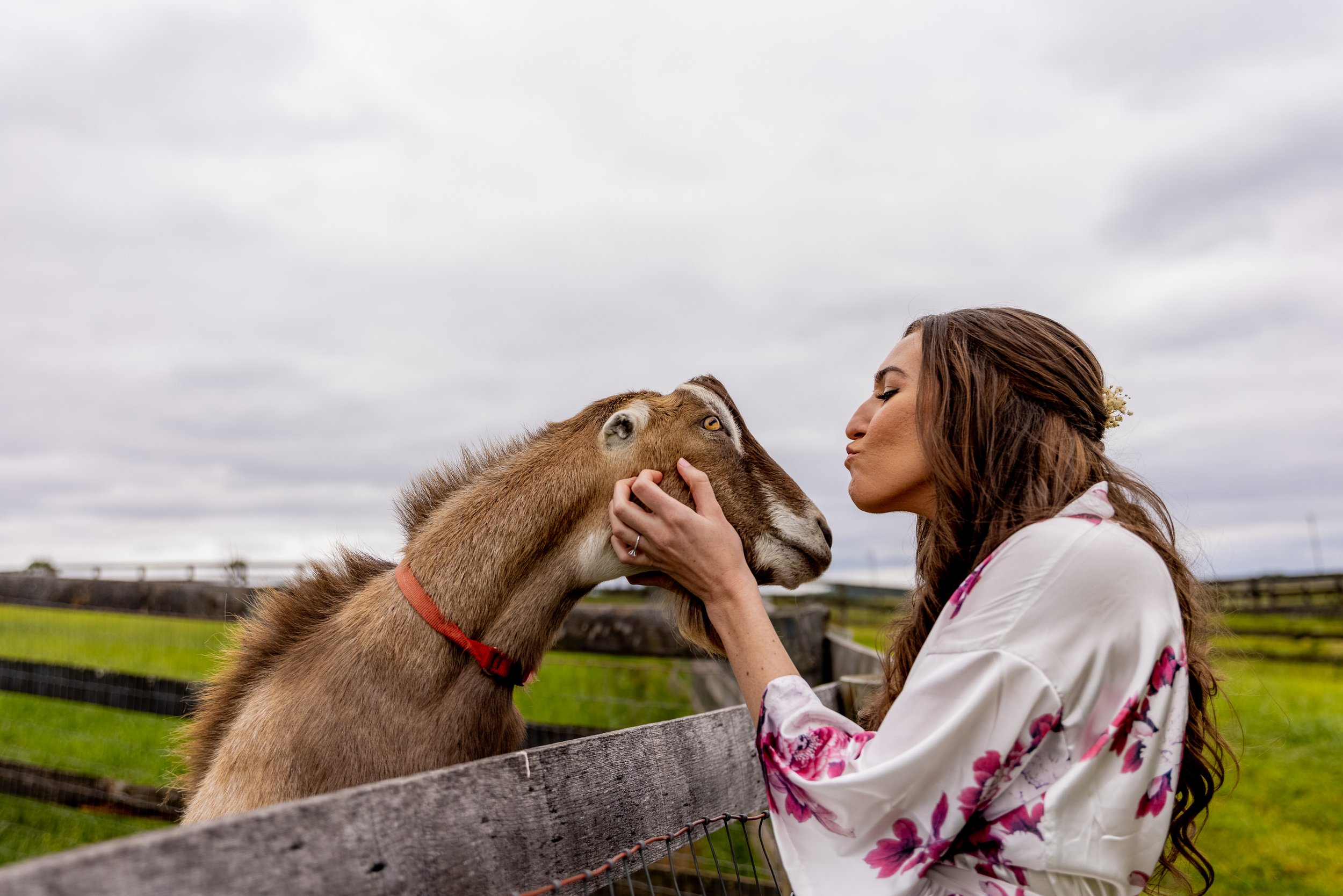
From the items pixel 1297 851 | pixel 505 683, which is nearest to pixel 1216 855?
pixel 1297 851

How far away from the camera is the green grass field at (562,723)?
4.88m

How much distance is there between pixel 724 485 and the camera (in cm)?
258

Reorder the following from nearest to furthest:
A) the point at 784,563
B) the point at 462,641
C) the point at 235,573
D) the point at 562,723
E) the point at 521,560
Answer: the point at 462,641, the point at 521,560, the point at 784,563, the point at 235,573, the point at 562,723

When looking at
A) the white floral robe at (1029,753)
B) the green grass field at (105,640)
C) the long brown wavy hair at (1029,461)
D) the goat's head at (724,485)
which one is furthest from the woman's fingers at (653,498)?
the green grass field at (105,640)

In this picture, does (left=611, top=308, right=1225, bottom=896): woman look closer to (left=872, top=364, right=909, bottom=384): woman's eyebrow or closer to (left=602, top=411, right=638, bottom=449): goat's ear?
(left=872, top=364, right=909, bottom=384): woman's eyebrow

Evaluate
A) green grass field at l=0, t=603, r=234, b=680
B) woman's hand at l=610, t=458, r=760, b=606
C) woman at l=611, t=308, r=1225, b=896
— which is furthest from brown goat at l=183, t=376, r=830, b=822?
green grass field at l=0, t=603, r=234, b=680

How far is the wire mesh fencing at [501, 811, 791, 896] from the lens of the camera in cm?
141

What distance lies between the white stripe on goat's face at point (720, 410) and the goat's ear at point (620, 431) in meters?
0.27

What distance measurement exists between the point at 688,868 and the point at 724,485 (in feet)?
7.47

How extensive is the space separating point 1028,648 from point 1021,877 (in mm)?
381

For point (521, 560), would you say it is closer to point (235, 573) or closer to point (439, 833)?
point (439, 833)

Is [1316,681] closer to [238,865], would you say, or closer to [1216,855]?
[1216,855]

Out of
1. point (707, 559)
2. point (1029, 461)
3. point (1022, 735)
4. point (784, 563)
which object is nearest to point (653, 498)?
point (707, 559)

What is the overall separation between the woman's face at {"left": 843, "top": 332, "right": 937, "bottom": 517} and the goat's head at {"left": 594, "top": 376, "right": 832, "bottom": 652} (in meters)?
0.52
